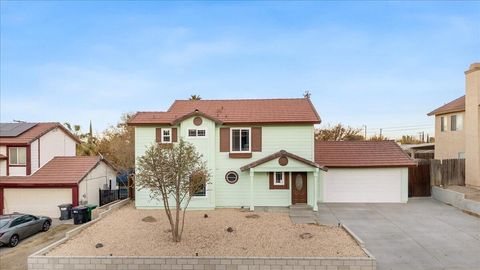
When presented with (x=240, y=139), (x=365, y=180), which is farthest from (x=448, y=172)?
(x=240, y=139)

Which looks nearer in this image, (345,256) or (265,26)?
(345,256)

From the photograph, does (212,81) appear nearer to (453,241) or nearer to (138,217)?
(138,217)

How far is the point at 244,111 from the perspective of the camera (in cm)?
2130

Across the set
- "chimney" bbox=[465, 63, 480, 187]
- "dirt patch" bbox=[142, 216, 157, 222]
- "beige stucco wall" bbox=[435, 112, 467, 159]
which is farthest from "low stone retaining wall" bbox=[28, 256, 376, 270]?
"beige stucco wall" bbox=[435, 112, 467, 159]

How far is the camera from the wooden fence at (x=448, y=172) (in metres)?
22.7

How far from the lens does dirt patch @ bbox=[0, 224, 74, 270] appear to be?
42.4ft

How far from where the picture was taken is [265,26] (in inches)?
770

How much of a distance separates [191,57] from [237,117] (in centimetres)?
569

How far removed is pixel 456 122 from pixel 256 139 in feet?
61.0

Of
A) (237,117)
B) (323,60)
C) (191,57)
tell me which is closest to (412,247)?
(237,117)

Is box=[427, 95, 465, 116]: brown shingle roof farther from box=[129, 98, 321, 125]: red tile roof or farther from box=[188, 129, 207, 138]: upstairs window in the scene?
box=[188, 129, 207, 138]: upstairs window

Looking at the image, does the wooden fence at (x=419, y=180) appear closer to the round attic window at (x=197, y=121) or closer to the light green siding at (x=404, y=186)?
the light green siding at (x=404, y=186)

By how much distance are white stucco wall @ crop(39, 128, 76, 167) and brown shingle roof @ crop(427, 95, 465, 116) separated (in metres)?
32.3

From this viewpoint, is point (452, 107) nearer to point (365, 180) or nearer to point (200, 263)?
point (365, 180)
